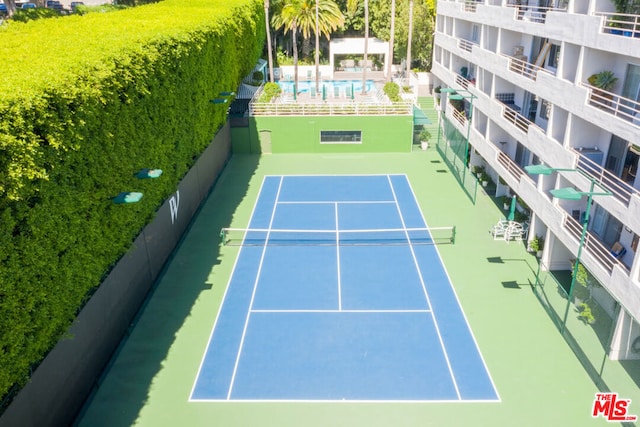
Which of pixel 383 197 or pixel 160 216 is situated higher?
pixel 160 216

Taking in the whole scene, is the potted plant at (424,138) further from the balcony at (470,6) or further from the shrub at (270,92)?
the shrub at (270,92)

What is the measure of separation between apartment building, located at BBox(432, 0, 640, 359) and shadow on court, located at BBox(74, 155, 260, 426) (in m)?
14.7

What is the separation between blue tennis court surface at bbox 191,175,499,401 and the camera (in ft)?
55.2

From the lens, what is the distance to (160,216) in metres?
23.3

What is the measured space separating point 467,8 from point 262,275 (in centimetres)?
2572

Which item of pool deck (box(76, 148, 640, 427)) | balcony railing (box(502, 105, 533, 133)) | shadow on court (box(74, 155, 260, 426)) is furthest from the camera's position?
balcony railing (box(502, 105, 533, 133))

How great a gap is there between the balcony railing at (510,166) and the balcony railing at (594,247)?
5.55 metres

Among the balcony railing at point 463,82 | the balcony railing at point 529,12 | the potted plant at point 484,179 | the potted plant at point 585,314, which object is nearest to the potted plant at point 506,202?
the potted plant at point 484,179

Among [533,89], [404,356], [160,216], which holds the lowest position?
[404,356]

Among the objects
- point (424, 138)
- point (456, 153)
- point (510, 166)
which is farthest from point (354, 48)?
point (510, 166)

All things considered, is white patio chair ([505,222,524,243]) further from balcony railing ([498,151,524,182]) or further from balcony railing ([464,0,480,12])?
balcony railing ([464,0,480,12])

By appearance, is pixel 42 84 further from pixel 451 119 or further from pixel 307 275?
pixel 451 119

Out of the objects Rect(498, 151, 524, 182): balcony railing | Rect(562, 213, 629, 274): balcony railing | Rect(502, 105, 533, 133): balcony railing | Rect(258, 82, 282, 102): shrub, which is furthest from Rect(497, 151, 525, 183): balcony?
Rect(258, 82, 282, 102): shrub

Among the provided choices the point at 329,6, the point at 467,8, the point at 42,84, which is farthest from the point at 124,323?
the point at 329,6
